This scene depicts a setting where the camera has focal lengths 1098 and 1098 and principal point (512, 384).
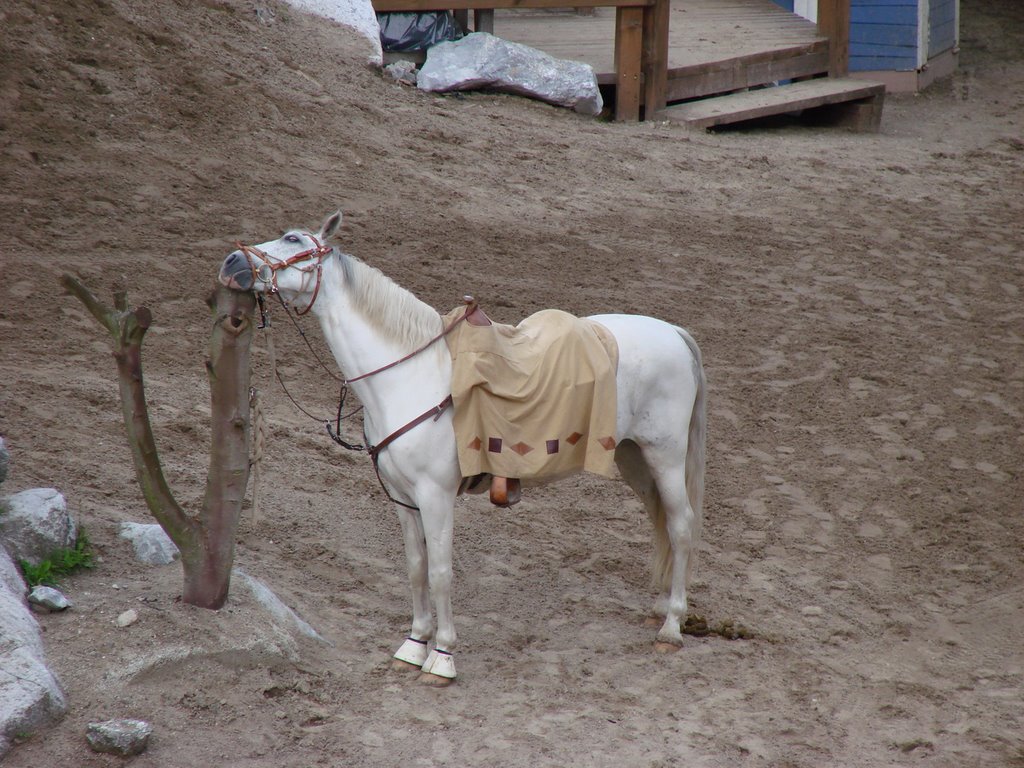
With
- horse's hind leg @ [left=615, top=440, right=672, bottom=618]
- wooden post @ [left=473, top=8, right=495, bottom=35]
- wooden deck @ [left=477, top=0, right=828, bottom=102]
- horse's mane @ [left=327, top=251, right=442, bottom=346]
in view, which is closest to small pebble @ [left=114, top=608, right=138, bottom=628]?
horse's mane @ [left=327, top=251, right=442, bottom=346]

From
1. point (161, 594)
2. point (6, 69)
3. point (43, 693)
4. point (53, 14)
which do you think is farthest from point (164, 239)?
point (43, 693)

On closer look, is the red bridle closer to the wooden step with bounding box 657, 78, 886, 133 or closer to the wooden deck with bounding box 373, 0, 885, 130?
the wooden deck with bounding box 373, 0, 885, 130

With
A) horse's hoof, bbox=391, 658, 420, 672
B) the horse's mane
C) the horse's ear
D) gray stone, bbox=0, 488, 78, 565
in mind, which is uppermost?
the horse's ear

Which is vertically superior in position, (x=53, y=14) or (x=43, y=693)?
(x=53, y=14)

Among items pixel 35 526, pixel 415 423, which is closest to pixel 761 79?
pixel 415 423

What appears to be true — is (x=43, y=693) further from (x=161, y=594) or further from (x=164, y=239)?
(x=164, y=239)

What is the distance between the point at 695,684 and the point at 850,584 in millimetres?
1410

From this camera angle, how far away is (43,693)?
3488mm

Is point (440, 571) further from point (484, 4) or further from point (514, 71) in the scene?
point (484, 4)

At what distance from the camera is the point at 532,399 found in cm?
418

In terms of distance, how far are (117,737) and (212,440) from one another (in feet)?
3.60

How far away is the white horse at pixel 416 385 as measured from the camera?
3.94 meters

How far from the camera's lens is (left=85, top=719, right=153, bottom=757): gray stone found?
3.47 metres

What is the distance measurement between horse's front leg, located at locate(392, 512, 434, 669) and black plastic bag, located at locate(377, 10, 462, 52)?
7690 millimetres
